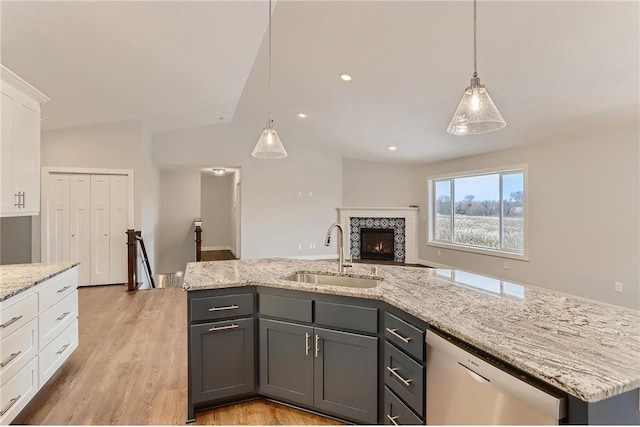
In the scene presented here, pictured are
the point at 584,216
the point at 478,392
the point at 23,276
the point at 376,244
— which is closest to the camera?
the point at 478,392

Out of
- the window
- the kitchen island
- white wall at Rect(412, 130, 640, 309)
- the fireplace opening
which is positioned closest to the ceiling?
white wall at Rect(412, 130, 640, 309)

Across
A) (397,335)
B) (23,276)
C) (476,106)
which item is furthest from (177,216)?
(476,106)

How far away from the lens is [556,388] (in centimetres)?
103

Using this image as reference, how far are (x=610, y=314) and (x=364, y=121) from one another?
4.51 m

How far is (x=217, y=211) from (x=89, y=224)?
532 centimetres

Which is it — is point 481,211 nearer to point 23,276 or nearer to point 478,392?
point 478,392

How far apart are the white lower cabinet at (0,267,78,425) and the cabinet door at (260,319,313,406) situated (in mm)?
1400

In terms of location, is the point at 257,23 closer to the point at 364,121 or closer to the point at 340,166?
the point at 364,121

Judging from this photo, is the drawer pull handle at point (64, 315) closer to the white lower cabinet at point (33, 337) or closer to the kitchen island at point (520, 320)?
the white lower cabinet at point (33, 337)

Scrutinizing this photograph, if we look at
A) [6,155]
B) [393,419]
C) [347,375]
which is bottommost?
[393,419]

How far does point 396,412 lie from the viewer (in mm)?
1731

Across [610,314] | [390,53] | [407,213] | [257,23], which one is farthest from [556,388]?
[407,213]

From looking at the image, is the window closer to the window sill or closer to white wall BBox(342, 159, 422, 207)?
the window sill

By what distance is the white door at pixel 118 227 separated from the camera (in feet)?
18.2
